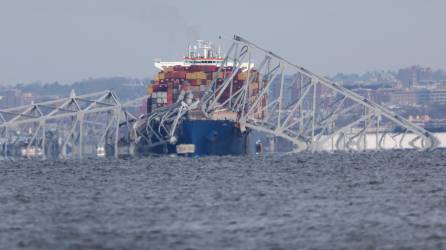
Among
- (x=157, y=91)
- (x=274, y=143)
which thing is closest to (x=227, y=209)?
(x=157, y=91)

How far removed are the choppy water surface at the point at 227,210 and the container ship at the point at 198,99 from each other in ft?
147

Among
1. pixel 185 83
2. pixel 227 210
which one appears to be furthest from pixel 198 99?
pixel 227 210

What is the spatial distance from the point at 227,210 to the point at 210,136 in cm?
8092

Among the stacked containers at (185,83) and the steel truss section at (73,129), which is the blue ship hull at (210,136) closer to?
the steel truss section at (73,129)

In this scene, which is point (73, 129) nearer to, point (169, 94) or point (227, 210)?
point (169, 94)

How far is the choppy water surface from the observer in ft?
167

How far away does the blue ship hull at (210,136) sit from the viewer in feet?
466

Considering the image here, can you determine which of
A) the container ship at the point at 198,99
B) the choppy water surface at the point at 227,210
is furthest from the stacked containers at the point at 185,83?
the choppy water surface at the point at 227,210

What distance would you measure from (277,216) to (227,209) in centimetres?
402

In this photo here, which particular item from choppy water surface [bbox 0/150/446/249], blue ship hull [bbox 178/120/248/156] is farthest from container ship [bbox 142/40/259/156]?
choppy water surface [bbox 0/150/446/249]

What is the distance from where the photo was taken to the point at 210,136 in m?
143


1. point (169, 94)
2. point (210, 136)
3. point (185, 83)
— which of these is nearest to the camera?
point (210, 136)

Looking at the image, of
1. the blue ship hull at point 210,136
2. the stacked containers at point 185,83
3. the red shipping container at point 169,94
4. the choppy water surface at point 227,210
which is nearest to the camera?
the choppy water surface at point 227,210

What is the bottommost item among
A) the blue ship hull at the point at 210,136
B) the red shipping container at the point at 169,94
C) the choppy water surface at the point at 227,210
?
the choppy water surface at the point at 227,210
